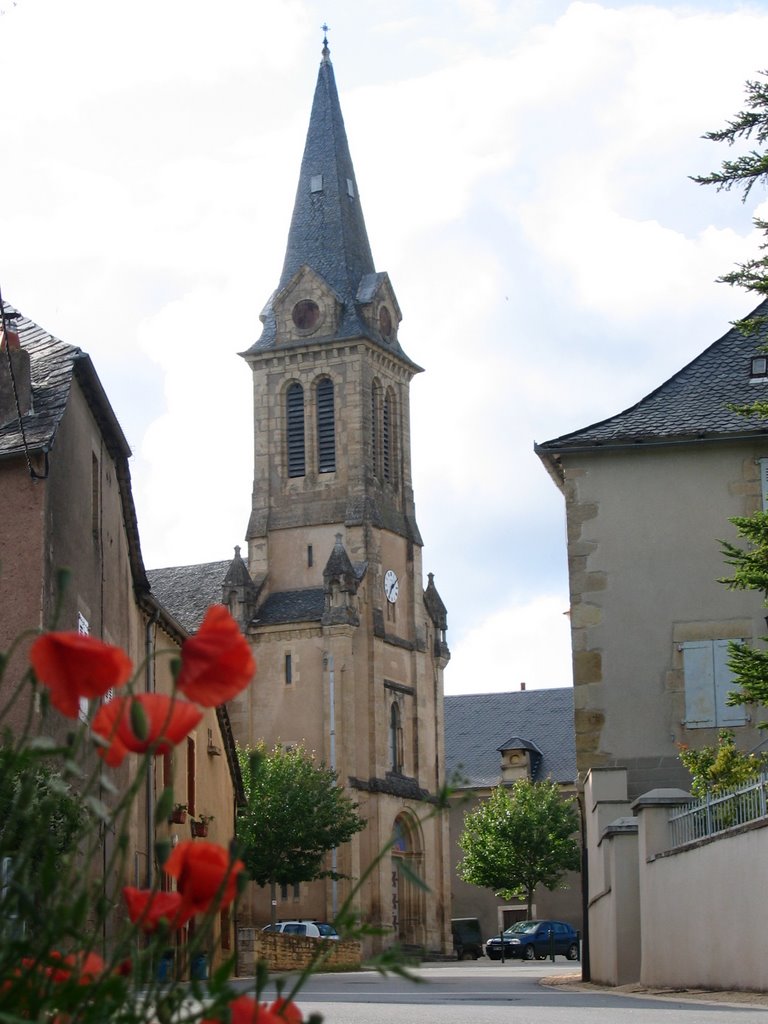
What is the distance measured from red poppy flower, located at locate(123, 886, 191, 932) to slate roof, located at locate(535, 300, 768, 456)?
21.2 m

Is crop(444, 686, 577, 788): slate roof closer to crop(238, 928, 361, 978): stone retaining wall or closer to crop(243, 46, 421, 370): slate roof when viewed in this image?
crop(243, 46, 421, 370): slate roof

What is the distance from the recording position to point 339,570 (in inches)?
2611

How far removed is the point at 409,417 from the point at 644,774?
171 ft

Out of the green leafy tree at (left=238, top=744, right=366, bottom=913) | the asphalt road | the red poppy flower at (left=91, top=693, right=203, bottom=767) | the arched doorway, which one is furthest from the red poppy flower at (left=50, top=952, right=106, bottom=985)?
the arched doorway

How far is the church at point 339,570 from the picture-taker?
6506 centimetres

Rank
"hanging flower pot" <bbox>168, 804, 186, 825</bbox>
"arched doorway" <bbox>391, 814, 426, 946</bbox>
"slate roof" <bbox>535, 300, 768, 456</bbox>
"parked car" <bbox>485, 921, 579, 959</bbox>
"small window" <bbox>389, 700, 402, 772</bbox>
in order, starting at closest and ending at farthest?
"slate roof" <bbox>535, 300, 768, 456</bbox>
"hanging flower pot" <bbox>168, 804, 186, 825</bbox>
"parked car" <bbox>485, 921, 579, 959</bbox>
"arched doorway" <bbox>391, 814, 426, 946</bbox>
"small window" <bbox>389, 700, 402, 772</bbox>

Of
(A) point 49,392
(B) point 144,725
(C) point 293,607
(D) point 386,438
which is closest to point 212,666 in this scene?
(B) point 144,725

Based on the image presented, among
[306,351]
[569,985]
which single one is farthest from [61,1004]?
[306,351]

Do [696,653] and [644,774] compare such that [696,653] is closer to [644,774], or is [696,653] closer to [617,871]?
[644,774]

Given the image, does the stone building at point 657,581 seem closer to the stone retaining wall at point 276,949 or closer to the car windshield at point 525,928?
the stone retaining wall at point 276,949

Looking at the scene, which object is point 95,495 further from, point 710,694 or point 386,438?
point 386,438

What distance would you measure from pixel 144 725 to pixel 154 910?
0.35m

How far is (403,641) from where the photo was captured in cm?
6975

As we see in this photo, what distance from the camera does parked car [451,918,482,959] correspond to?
65938mm
